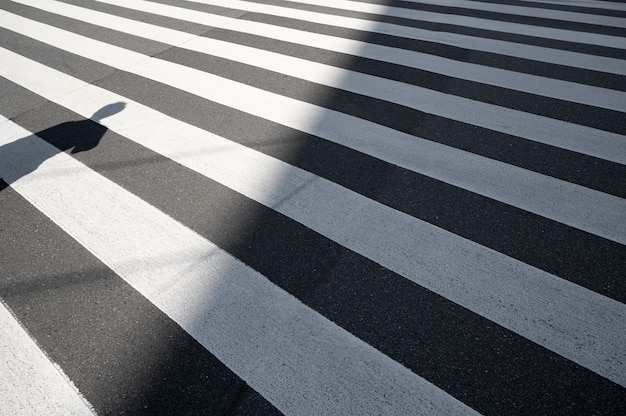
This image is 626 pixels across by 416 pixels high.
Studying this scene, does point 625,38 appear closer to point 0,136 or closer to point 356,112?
point 356,112

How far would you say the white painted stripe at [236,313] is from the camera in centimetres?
226

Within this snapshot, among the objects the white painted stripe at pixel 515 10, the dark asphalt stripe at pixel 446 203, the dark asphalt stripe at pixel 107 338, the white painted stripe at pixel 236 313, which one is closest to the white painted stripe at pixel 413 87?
the dark asphalt stripe at pixel 446 203

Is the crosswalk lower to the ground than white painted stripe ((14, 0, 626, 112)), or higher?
lower

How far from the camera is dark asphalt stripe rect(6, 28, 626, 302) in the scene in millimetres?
2871

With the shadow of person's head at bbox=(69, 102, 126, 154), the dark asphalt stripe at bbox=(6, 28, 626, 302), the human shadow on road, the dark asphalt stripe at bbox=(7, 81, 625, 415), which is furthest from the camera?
the shadow of person's head at bbox=(69, 102, 126, 154)

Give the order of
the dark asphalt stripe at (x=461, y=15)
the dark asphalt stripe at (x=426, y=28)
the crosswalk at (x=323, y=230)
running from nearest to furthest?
the crosswalk at (x=323, y=230)
the dark asphalt stripe at (x=426, y=28)
the dark asphalt stripe at (x=461, y=15)

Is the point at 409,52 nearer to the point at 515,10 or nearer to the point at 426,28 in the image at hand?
the point at 426,28

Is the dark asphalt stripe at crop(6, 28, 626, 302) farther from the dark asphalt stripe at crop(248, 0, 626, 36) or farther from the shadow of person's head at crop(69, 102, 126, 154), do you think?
the dark asphalt stripe at crop(248, 0, 626, 36)

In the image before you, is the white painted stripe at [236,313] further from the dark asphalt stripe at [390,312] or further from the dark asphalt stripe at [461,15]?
the dark asphalt stripe at [461,15]

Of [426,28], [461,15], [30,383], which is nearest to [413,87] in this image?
[426,28]

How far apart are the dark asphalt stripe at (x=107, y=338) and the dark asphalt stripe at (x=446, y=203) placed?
1.63 meters

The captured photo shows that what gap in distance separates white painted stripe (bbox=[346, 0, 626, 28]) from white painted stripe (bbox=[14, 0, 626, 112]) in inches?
81.0

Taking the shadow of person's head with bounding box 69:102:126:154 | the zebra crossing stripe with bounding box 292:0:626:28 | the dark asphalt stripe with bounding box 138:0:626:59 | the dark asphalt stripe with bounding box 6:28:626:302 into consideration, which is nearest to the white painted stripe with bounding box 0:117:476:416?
the shadow of person's head with bounding box 69:102:126:154

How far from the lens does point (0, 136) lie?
470 centimetres
